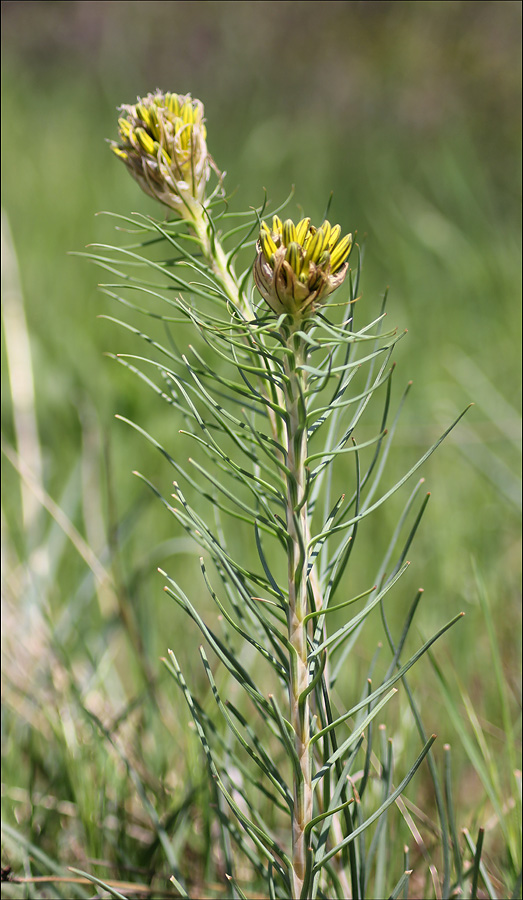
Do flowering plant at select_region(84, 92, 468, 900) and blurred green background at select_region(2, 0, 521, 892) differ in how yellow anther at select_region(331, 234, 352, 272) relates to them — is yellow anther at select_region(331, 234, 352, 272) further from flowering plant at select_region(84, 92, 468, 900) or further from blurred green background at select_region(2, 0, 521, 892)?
blurred green background at select_region(2, 0, 521, 892)

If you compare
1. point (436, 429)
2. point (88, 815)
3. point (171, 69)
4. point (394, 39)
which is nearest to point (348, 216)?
point (436, 429)

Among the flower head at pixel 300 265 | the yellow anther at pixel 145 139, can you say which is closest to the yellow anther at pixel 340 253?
the flower head at pixel 300 265

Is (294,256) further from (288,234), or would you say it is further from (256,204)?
(256,204)

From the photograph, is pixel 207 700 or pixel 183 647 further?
pixel 183 647

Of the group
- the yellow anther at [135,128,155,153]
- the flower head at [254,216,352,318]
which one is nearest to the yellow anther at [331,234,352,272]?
the flower head at [254,216,352,318]

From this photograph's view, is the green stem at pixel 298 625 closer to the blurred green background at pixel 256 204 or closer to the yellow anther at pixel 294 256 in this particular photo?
the yellow anther at pixel 294 256

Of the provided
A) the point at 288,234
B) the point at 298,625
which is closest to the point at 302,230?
the point at 288,234

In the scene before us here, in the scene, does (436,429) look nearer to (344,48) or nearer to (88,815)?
(88,815)
